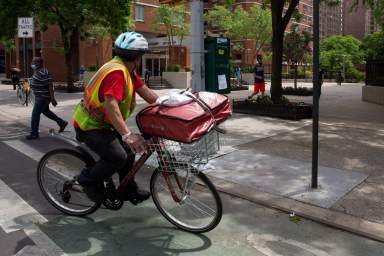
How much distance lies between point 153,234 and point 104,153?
0.92 m

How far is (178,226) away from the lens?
454cm

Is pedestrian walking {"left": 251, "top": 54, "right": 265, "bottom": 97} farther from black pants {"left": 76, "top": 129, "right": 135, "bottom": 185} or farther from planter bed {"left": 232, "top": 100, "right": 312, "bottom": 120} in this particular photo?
black pants {"left": 76, "top": 129, "right": 135, "bottom": 185}

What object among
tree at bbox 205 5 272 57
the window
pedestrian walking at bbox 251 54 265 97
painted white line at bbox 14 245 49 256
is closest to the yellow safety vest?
painted white line at bbox 14 245 49 256

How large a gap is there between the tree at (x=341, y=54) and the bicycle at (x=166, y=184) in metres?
58.6

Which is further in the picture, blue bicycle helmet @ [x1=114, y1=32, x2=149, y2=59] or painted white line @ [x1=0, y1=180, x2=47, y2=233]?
painted white line @ [x1=0, y1=180, x2=47, y2=233]

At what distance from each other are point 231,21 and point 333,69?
21.2 meters

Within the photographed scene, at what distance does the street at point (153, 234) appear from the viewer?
411 cm

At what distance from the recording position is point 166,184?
4.48 metres

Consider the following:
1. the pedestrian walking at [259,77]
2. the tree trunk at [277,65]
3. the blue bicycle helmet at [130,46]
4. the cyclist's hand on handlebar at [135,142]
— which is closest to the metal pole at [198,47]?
the blue bicycle helmet at [130,46]

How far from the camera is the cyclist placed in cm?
400

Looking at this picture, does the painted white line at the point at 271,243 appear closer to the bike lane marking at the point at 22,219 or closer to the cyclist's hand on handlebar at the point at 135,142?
the cyclist's hand on handlebar at the point at 135,142

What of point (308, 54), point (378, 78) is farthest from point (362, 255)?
point (308, 54)

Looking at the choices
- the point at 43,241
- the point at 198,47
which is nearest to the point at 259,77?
the point at 198,47

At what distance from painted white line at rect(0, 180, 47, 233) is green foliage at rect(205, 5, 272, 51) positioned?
1529 inches
